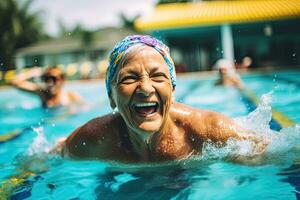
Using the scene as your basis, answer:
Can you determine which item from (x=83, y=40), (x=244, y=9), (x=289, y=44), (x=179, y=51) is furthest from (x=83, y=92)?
(x=83, y=40)

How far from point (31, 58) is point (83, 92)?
106 ft

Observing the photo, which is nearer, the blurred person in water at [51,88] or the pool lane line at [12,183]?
the pool lane line at [12,183]

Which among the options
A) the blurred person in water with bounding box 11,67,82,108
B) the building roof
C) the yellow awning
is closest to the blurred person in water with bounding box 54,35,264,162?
the blurred person in water with bounding box 11,67,82,108

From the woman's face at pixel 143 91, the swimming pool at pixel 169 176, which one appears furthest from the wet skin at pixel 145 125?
the swimming pool at pixel 169 176

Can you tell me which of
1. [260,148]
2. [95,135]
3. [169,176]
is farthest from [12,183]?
[260,148]

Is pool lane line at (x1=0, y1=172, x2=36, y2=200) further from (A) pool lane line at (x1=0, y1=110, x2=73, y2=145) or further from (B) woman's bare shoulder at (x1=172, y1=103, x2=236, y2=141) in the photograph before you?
(A) pool lane line at (x1=0, y1=110, x2=73, y2=145)

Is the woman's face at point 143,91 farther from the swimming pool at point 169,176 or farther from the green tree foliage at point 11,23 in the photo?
the green tree foliage at point 11,23

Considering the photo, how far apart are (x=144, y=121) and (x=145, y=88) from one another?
241mm

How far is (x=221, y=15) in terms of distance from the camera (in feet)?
62.0

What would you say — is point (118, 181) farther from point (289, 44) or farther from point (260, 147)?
point (289, 44)

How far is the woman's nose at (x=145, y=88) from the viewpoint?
2590mm

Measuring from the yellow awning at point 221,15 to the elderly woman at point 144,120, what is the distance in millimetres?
15871

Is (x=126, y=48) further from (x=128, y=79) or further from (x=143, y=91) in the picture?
(x=143, y=91)

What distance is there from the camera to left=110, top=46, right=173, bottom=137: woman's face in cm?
263
